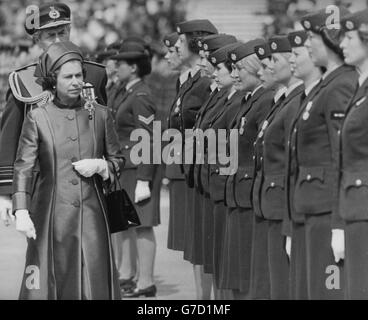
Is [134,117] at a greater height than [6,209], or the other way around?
[134,117]


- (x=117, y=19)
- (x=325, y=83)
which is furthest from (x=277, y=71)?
(x=117, y=19)

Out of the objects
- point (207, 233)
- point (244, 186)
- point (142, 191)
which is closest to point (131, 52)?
point (142, 191)

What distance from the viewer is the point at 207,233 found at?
9.48m

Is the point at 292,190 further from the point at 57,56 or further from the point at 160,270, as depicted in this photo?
the point at 160,270

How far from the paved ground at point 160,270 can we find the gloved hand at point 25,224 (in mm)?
3183

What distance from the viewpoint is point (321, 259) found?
7.16m

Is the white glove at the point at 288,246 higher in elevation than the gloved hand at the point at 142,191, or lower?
lower

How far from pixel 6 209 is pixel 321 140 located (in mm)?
1927

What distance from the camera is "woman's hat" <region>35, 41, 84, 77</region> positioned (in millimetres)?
7535

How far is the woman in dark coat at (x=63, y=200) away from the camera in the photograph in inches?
293

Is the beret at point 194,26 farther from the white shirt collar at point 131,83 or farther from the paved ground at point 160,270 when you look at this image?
the paved ground at point 160,270

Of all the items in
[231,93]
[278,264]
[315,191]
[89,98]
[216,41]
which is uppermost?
[216,41]

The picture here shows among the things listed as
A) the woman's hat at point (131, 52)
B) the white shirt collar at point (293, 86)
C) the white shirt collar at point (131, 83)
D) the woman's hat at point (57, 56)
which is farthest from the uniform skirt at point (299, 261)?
the woman's hat at point (131, 52)
